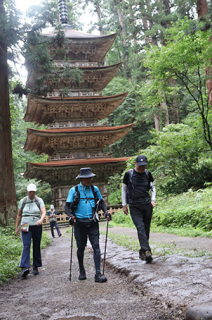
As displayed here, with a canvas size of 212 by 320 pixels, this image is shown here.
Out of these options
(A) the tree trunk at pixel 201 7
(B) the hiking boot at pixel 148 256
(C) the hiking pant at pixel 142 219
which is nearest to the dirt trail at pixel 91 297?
(B) the hiking boot at pixel 148 256

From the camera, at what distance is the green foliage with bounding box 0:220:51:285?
5.99 meters

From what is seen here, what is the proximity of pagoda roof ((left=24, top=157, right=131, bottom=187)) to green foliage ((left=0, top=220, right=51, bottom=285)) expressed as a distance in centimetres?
968

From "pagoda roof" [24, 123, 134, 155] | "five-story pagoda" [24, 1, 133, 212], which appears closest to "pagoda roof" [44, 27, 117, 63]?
"five-story pagoda" [24, 1, 133, 212]

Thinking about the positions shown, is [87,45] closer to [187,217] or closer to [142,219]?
[187,217]

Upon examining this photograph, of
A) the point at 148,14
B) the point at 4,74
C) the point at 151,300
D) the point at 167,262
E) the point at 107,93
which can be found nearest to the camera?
the point at 151,300

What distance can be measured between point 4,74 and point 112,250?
769 centimetres

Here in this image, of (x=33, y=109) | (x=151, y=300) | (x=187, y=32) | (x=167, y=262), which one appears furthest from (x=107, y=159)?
(x=151, y=300)

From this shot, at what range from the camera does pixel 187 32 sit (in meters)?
12.2

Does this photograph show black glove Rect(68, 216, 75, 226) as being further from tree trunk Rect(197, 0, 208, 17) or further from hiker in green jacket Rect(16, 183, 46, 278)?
tree trunk Rect(197, 0, 208, 17)

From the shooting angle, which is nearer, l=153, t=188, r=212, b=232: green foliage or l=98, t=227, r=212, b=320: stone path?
l=98, t=227, r=212, b=320: stone path

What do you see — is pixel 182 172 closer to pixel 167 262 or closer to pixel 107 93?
pixel 167 262

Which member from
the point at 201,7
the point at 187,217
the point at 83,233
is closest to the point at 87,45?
the point at 201,7

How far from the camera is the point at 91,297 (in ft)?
13.1

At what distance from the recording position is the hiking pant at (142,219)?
16.9 feet
